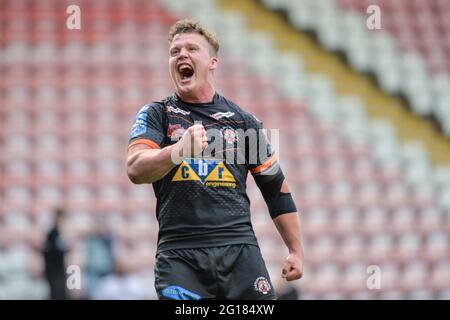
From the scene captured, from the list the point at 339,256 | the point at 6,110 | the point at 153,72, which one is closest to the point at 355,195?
the point at 339,256

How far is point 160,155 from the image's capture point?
3.68 m

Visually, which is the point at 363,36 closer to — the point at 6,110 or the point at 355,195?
the point at 355,195

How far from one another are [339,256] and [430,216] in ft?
4.26

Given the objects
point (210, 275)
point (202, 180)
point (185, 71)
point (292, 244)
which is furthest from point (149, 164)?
point (292, 244)

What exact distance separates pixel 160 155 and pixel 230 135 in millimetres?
514

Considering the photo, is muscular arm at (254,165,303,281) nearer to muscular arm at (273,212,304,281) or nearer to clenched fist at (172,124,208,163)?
muscular arm at (273,212,304,281)

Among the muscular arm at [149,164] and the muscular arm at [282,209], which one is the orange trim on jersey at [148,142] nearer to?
the muscular arm at [149,164]

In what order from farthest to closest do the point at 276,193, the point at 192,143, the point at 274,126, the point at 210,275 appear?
1. the point at 274,126
2. the point at 276,193
3. the point at 210,275
4. the point at 192,143

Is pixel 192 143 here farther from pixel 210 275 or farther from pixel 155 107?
pixel 210 275

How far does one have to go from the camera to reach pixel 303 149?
1097 cm

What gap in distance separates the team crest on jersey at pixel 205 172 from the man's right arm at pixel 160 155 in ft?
0.53

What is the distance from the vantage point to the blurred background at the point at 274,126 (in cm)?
1022

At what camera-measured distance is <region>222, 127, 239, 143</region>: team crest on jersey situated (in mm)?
4066
